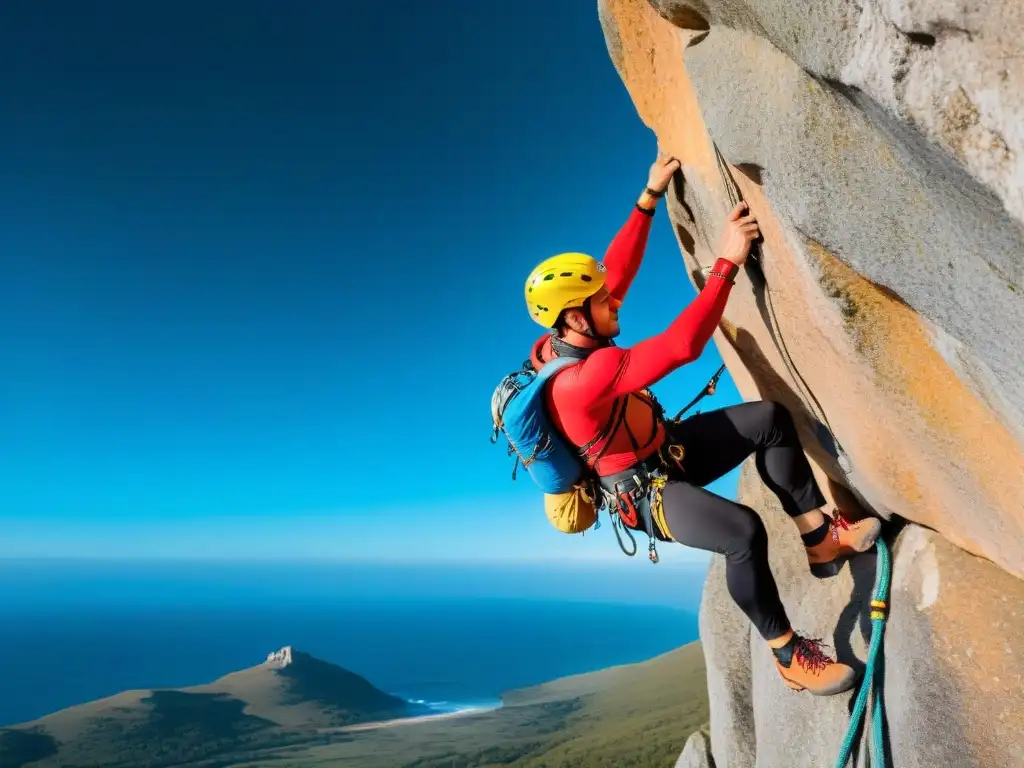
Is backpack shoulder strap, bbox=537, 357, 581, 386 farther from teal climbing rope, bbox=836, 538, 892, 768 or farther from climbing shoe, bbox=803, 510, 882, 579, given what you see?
teal climbing rope, bbox=836, 538, 892, 768

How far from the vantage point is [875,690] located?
4859mm

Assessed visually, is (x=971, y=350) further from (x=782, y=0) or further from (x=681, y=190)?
(x=681, y=190)

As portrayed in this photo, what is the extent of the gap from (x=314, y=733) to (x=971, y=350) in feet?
447

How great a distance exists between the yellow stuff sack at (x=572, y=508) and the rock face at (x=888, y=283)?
2014mm

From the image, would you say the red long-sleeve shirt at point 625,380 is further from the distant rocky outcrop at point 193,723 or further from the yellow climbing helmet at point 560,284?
the distant rocky outcrop at point 193,723

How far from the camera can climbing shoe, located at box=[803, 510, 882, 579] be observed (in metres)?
5.55

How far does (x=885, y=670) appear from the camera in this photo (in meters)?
4.84

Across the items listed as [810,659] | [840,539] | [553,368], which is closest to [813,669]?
[810,659]

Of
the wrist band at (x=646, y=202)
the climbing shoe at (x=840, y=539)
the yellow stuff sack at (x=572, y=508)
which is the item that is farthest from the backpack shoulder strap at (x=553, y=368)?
the climbing shoe at (x=840, y=539)

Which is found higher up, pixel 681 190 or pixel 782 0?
pixel 681 190

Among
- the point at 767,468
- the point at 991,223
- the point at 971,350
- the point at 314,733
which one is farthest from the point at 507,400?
the point at 314,733

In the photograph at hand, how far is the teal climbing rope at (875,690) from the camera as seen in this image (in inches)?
182

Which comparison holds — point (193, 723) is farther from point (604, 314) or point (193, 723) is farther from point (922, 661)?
point (922, 661)

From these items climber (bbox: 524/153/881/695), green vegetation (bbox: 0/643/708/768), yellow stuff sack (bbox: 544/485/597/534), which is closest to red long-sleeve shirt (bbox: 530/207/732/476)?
climber (bbox: 524/153/881/695)
